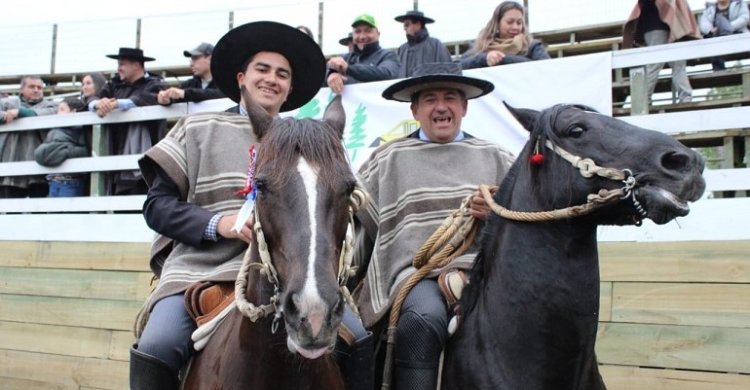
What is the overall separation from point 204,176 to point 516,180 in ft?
4.91

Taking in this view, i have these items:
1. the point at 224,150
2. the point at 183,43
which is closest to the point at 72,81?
the point at 183,43

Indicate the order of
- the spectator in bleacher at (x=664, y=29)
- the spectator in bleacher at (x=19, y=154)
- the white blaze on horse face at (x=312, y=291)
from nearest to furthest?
the white blaze on horse face at (x=312, y=291) → the spectator in bleacher at (x=664, y=29) → the spectator in bleacher at (x=19, y=154)

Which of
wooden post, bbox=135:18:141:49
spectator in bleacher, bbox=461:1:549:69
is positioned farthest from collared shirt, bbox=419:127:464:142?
wooden post, bbox=135:18:141:49

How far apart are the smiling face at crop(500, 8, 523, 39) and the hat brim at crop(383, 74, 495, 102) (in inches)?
119

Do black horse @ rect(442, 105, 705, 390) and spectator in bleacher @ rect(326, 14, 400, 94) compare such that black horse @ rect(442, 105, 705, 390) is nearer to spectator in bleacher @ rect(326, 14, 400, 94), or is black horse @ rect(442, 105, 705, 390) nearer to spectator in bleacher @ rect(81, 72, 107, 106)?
spectator in bleacher @ rect(326, 14, 400, 94)

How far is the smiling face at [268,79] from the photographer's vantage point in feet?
11.8

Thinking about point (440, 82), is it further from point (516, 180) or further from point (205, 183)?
point (205, 183)

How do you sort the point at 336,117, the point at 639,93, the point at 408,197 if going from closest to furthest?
the point at 336,117 → the point at 408,197 → the point at 639,93

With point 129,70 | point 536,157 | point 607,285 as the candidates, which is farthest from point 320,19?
point 536,157

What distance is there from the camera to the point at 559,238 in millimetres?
3041

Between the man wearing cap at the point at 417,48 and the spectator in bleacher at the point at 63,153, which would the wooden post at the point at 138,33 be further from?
the man wearing cap at the point at 417,48

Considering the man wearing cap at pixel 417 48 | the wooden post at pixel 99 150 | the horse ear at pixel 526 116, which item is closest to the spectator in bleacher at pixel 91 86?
the wooden post at pixel 99 150

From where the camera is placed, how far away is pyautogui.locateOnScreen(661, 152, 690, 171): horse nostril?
2.70 m

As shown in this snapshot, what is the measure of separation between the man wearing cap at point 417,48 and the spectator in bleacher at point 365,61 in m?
0.13
